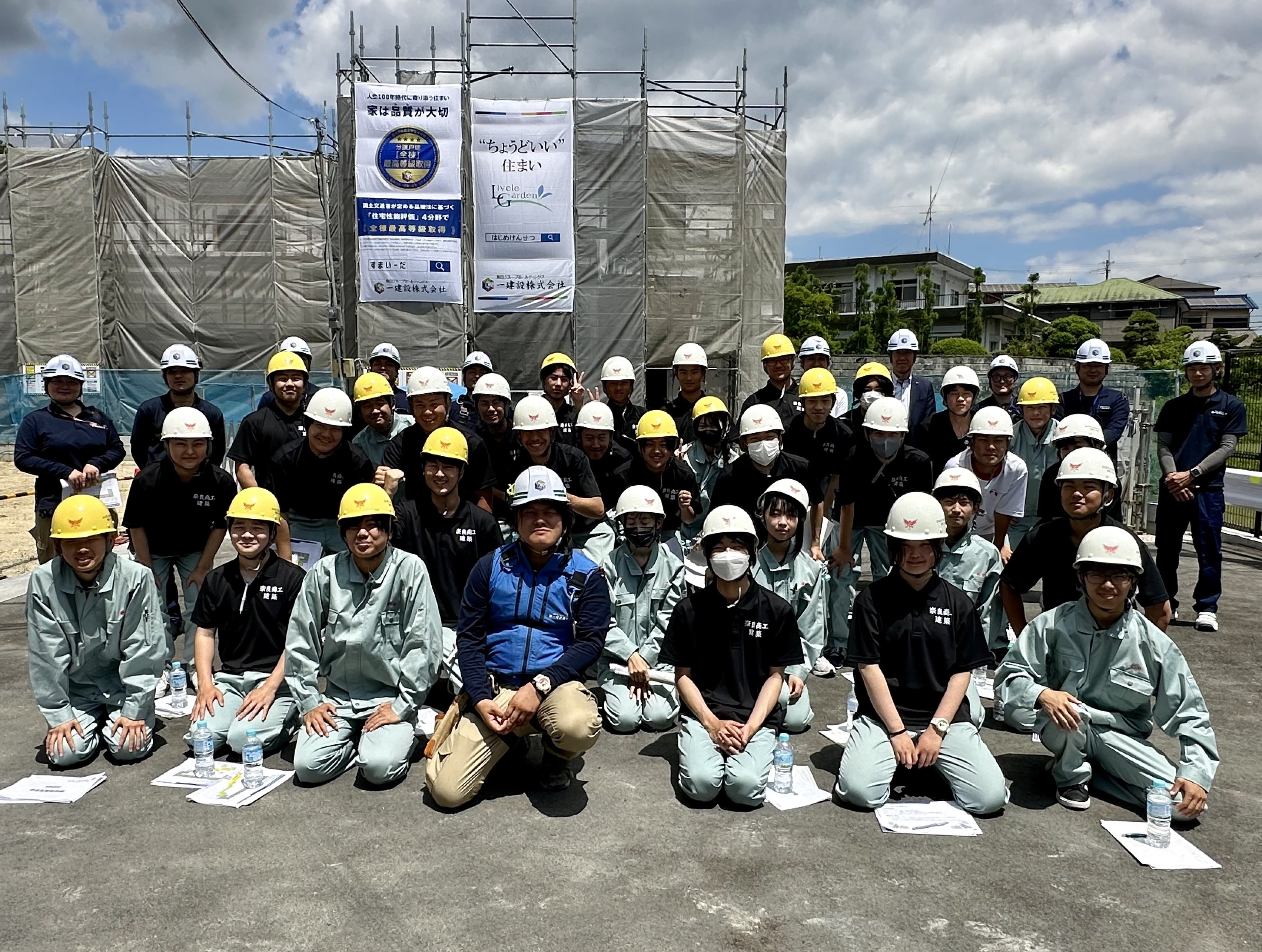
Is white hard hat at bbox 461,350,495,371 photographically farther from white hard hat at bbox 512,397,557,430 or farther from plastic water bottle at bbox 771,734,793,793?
plastic water bottle at bbox 771,734,793,793

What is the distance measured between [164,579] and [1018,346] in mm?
47786

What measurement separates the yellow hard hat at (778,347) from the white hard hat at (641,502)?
2244 millimetres

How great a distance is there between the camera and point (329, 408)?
5859 mm

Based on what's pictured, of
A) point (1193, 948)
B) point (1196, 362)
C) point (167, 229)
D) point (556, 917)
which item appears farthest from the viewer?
point (167, 229)

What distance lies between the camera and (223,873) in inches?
143

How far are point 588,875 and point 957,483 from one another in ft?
10.9

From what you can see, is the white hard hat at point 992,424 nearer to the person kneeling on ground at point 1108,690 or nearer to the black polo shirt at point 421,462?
the person kneeling on ground at point 1108,690

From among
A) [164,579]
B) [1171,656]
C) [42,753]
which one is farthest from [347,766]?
[1171,656]

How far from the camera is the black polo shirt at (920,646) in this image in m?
4.48

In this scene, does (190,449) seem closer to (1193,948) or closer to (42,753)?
(42,753)

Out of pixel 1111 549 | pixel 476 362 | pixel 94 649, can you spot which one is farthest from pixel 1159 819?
pixel 476 362

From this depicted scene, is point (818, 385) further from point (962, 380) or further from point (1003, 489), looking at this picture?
point (1003, 489)

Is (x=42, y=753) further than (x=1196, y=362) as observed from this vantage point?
No

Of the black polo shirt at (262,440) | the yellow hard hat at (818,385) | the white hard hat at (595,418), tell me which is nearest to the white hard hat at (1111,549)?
the yellow hard hat at (818,385)
